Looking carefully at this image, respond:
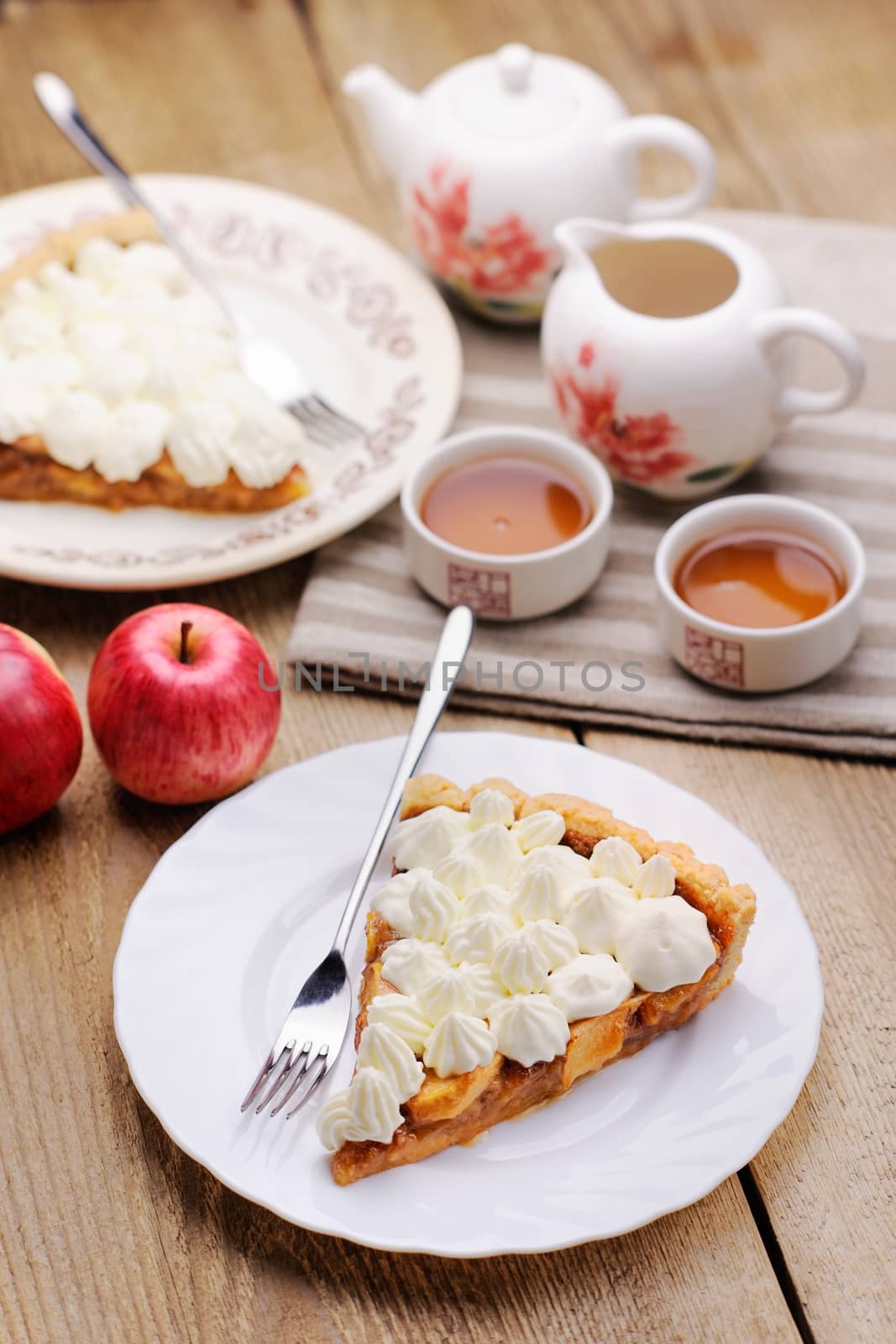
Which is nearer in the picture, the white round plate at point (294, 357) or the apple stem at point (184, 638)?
the apple stem at point (184, 638)

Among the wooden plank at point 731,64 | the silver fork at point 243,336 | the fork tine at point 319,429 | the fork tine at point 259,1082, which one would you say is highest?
the silver fork at point 243,336

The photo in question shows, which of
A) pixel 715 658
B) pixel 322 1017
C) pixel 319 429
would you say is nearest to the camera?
pixel 322 1017

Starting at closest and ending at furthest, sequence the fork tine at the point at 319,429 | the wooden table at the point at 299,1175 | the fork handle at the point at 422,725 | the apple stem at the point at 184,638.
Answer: the wooden table at the point at 299,1175 < the fork handle at the point at 422,725 < the apple stem at the point at 184,638 < the fork tine at the point at 319,429

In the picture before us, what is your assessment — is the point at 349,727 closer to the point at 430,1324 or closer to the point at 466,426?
the point at 466,426

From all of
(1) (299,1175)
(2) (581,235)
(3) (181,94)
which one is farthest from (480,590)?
(3) (181,94)

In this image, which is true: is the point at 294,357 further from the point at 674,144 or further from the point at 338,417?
the point at 674,144

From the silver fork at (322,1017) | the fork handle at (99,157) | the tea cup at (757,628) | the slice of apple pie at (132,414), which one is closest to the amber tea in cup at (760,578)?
the tea cup at (757,628)

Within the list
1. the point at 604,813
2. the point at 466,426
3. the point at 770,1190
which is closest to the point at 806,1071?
the point at 770,1190

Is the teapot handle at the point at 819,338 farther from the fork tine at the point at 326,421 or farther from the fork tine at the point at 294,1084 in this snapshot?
the fork tine at the point at 294,1084
